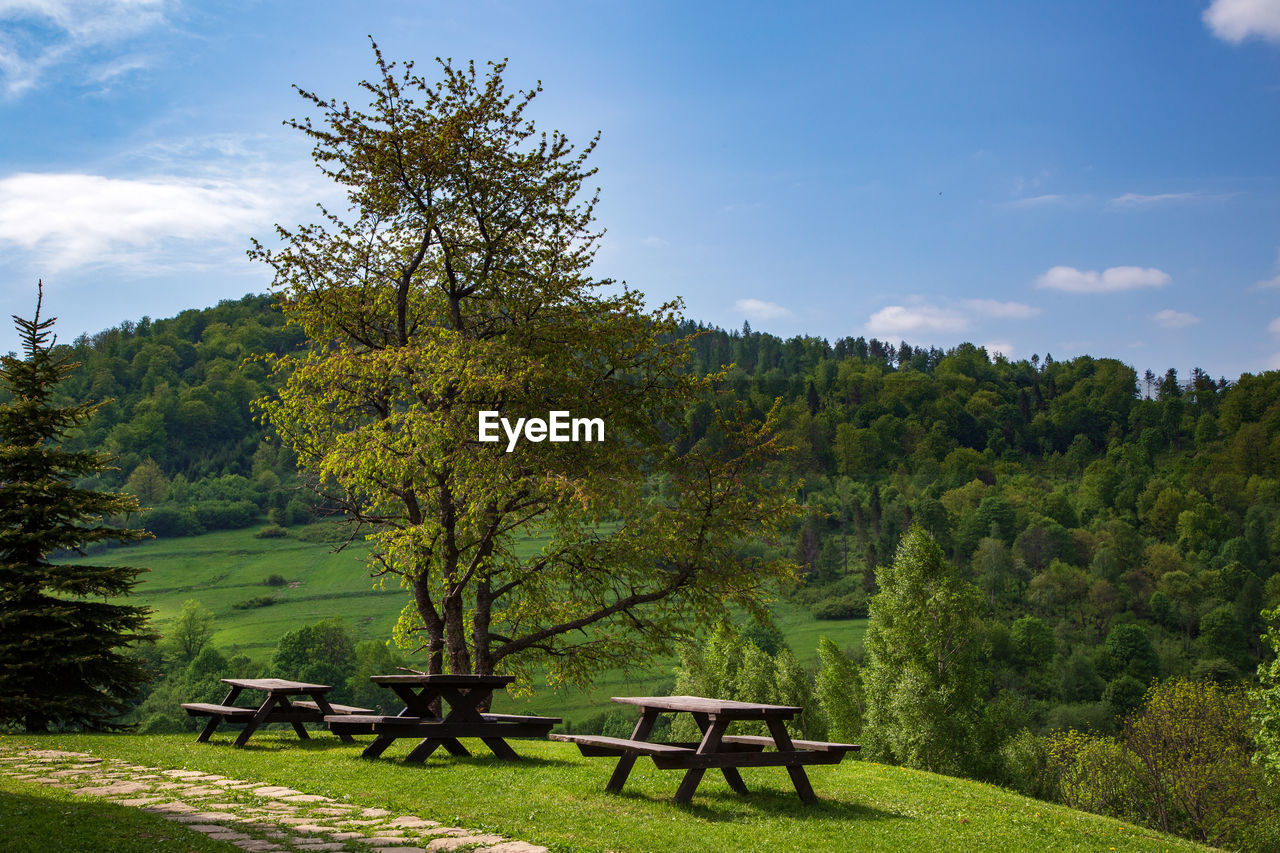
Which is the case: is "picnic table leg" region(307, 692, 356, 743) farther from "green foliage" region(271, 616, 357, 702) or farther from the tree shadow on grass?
"green foliage" region(271, 616, 357, 702)

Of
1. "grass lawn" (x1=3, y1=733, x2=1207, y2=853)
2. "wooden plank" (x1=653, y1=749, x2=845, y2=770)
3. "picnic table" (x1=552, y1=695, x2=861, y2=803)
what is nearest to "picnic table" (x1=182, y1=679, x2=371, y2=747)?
"grass lawn" (x1=3, y1=733, x2=1207, y2=853)

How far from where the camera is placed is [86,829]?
26.3ft

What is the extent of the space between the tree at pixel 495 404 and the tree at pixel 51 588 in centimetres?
522

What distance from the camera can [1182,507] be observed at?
163 meters

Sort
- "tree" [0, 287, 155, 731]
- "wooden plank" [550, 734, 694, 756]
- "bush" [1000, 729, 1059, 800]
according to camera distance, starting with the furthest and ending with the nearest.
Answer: "bush" [1000, 729, 1059, 800]
"tree" [0, 287, 155, 731]
"wooden plank" [550, 734, 694, 756]

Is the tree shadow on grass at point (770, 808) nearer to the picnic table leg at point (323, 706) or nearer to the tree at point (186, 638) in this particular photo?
the picnic table leg at point (323, 706)

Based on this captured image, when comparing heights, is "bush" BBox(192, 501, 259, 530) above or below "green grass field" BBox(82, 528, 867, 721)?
above

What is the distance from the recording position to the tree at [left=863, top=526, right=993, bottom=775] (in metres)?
44.6

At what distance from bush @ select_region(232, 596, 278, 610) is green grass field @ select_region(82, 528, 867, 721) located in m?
0.50

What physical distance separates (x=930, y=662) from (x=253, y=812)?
41746 mm

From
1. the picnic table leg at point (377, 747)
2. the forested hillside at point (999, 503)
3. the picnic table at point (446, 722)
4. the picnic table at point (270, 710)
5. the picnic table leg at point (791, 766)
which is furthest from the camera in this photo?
the forested hillside at point (999, 503)

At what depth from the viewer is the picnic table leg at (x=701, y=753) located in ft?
32.1

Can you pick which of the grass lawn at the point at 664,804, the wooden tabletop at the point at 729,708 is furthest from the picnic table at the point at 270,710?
the wooden tabletop at the point at 729,708

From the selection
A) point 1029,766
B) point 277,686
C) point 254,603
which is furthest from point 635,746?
point 254,603
